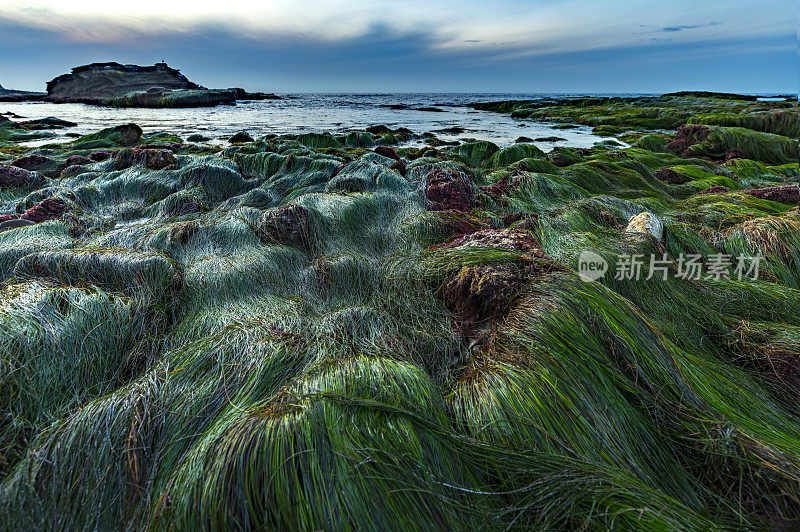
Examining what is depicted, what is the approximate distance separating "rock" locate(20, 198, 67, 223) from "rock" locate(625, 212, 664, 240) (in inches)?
252

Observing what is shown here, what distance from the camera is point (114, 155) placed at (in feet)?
22.0

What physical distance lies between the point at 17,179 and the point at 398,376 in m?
7.71

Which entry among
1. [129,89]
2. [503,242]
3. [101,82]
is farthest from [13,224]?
[101,82]

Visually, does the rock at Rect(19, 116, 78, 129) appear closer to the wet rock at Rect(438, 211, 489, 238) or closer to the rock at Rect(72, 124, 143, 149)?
the rock at Rect(72, 124, 143, 149)

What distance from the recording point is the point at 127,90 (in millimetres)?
54531

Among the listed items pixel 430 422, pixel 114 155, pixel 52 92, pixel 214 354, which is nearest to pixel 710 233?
pixel 430 422

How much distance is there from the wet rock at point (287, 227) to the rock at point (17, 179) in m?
5.23

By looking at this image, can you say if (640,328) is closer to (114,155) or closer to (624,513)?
(624,513)

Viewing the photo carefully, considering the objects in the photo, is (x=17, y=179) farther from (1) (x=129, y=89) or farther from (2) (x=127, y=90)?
(1) (x=129, y=89)

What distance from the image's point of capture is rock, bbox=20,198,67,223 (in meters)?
4.09

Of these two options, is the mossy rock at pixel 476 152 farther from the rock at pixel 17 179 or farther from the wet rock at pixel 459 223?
the rock at pixel 17 179

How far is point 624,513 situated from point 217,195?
5.85m

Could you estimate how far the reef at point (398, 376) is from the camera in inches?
46.2

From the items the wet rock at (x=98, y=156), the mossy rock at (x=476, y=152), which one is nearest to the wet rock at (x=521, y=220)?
the mossy rock at (x=476, y=152)
